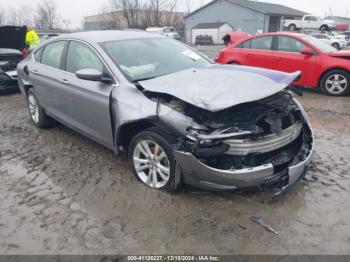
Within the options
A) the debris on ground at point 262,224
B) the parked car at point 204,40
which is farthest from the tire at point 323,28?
the debris on ground at point 262,224

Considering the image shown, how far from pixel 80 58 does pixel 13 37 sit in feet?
21.9

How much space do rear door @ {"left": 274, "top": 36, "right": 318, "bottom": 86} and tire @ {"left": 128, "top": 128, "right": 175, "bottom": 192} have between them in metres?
5.50

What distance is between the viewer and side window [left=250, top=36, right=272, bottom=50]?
25.8 ft

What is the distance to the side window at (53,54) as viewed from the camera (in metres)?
4.41

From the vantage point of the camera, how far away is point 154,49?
4.01m

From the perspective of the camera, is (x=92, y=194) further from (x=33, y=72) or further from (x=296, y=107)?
(x=33, y=72)

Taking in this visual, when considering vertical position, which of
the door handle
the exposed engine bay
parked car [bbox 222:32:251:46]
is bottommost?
the exposed engine bay

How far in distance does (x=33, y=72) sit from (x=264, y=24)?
37.5 metres

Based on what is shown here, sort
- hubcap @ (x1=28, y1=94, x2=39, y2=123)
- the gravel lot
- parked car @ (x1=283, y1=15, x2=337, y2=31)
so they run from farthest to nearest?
1. parked car @ (x1=283, y1=15, x2=337, y2=31)
2. hubcap @ (x1=28, y1=94, x2=39, y2=123)
3. the gravel lot

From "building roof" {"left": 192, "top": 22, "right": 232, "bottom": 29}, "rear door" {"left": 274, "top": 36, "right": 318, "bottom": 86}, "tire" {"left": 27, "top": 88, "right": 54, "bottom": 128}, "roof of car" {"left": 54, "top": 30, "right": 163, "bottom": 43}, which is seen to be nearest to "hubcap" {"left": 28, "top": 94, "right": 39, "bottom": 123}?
"tire" {"left": 27, "top": 88, "right": 54, "bottom": 128}

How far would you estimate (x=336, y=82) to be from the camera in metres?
7.07

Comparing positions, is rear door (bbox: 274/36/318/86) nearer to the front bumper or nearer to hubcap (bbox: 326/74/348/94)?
hubcap (bbox: 326/74/348/94)

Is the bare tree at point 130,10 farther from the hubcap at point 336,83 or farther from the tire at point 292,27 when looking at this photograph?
the hubcap at point 336,83

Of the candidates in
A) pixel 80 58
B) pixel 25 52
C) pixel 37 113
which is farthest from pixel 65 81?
pixel 25 52
